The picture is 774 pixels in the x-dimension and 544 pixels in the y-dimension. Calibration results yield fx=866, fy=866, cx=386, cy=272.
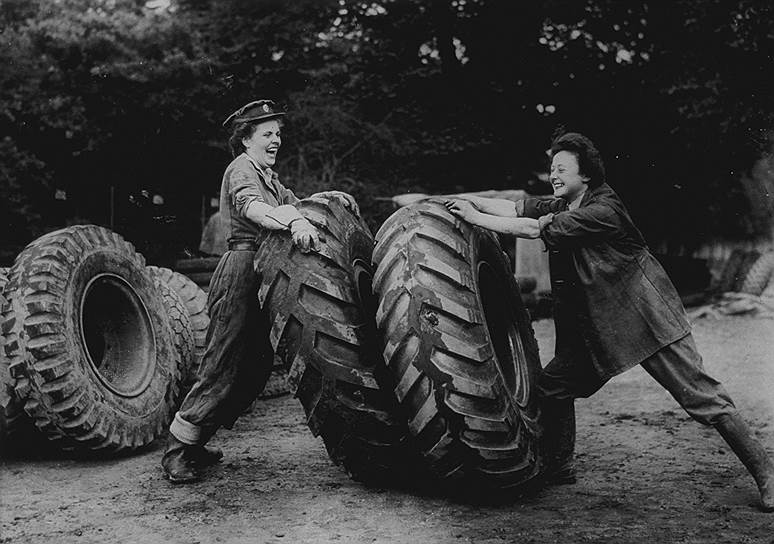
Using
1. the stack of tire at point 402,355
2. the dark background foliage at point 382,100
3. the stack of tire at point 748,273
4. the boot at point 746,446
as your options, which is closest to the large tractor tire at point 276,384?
the stack of tire at point 402,355

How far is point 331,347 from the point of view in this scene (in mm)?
3762

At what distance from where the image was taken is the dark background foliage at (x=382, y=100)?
37.6ft

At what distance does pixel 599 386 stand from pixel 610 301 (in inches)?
20.4

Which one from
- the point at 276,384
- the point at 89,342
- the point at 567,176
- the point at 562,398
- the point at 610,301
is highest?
the point at 567,176

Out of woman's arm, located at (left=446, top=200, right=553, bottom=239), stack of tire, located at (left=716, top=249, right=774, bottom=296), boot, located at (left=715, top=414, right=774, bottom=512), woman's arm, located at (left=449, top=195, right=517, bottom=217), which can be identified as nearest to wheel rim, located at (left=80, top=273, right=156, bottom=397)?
woman's arm, located at (left=449, top=195, right=517, bottom=217)

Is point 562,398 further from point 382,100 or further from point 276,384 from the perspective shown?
point 382,100

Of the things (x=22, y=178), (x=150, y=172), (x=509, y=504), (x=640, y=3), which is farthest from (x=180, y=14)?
(x=509, y=504)

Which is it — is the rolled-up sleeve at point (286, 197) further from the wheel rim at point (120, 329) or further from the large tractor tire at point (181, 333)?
the large tractor tire at point (181, 333)

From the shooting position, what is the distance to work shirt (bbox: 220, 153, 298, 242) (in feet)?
13.9

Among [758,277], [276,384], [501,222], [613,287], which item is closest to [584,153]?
[501,222]

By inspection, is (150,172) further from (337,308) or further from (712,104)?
(337,308)

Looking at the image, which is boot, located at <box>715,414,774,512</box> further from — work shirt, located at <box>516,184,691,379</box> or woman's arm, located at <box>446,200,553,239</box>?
woman's arm, located at <box>446,200,553,239</box>

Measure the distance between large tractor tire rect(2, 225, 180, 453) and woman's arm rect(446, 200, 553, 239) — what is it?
2.31 metres

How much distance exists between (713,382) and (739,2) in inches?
431
